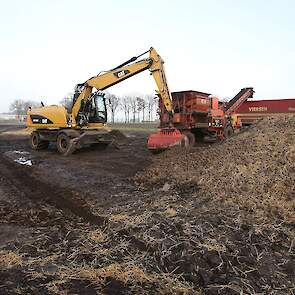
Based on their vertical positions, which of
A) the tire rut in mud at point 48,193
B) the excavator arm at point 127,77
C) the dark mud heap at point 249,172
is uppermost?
the excavator arm at point 127,77

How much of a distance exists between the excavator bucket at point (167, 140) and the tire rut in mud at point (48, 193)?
488cm

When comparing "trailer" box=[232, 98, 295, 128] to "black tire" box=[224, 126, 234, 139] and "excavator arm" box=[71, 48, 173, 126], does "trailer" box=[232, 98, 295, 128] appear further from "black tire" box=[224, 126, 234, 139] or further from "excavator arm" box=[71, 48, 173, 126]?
"excavator arm" box=[71, 48, 173, 126]

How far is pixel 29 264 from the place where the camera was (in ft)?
13.3

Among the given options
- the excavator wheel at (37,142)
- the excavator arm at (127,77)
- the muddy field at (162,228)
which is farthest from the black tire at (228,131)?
the excavator wheel at (37,142)

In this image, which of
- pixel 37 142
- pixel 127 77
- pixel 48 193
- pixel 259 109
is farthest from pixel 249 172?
pixel 259 109

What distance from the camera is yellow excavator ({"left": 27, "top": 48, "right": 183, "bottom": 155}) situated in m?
13.8

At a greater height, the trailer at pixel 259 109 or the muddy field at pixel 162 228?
the trailer at pixel 259 109

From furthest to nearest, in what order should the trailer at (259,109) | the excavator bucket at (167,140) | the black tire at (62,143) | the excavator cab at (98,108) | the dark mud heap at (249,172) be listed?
the trailer at (259,109) < the excavator cab at (98,108) < the black tire at (62,143) < the excavator bucket at (167,140) < the dark mud heap at (249,172)

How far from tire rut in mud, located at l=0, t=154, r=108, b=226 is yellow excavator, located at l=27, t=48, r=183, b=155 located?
3.99 metres

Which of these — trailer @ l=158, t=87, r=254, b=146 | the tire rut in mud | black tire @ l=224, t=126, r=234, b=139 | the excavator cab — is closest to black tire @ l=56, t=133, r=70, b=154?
the excavator cab

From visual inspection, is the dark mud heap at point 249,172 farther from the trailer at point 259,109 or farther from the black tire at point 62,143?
the trailer at point 259,109

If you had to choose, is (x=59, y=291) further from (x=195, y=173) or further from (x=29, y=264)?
(x=195, y=173)

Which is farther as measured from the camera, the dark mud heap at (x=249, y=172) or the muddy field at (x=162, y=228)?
the dark mud heap at (x=249, y=172)

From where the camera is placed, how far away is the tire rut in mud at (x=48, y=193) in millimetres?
6179
